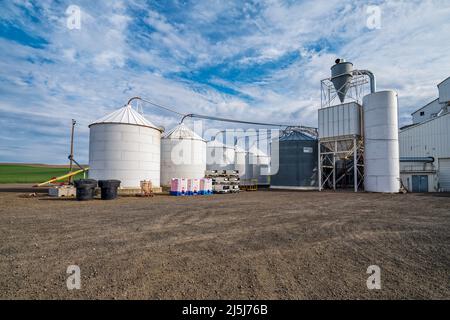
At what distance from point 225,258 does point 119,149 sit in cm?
2049

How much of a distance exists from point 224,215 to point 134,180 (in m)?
14.8

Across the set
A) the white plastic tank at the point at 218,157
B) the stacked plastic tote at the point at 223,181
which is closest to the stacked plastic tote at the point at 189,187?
the stacked plastic tote at the point at 223,181

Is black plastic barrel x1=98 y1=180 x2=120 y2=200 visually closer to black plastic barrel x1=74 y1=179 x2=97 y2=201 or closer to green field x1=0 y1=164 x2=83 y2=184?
black plastic barrel x1=74 y1=179 x2=97 y2=201

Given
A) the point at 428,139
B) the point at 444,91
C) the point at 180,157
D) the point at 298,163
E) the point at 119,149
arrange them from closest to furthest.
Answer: the point at 119,149 < the point at 428,139 < the point at 180,157 < the point at 298,163 < the point at 444,91

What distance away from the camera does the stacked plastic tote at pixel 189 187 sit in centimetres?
2395

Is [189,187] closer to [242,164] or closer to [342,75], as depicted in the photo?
[242,164]

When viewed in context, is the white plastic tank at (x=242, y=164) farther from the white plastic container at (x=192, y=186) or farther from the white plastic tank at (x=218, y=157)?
the white plastic container at (x=192, y=186)

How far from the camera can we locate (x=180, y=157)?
102 feet

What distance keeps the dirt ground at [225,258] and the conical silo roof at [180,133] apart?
2204cm

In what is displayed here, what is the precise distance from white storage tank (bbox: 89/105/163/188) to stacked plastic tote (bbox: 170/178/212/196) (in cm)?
343

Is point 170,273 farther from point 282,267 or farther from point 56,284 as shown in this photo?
point 282,267

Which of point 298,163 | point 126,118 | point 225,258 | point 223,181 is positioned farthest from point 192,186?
point 225,258

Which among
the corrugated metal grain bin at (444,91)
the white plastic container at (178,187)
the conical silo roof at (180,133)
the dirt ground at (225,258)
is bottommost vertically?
the dirt ground at (225,258)
